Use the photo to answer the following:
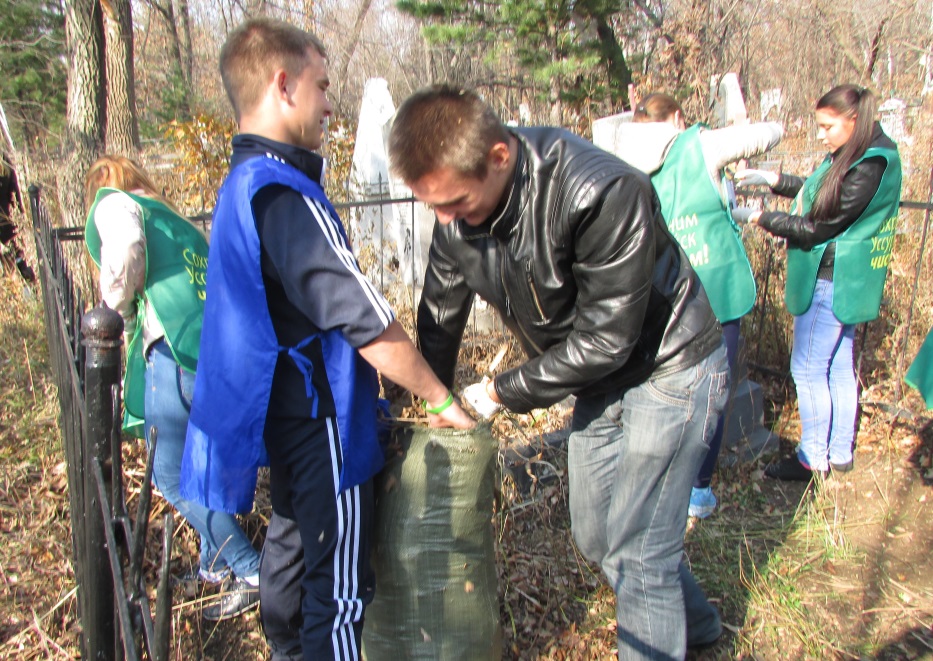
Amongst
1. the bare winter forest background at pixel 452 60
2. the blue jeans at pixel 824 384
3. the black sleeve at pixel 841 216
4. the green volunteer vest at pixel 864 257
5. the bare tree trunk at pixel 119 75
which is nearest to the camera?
the black sleeve at pixel 841 216

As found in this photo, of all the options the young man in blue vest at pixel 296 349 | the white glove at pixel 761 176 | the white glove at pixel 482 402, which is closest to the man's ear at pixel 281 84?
the young man in blue vest at pixel 296 349

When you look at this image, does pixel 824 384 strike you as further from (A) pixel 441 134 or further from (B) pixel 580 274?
(A) pixel 441 134

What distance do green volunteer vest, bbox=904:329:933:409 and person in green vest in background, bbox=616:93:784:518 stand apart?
753mm

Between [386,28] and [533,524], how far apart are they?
1704 cm

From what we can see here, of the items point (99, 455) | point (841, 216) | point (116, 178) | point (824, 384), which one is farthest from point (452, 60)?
point (99, 455)

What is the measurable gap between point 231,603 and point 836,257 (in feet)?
10.1

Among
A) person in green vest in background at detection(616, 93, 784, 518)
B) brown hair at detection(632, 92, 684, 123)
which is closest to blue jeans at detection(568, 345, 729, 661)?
person in green vest in background at detection(616, 93, 784, 518)

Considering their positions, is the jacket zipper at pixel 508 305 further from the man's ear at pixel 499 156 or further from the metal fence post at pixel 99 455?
the metal fence post at pixel 99 455

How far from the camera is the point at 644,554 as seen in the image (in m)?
2.02

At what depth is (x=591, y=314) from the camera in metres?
1.75

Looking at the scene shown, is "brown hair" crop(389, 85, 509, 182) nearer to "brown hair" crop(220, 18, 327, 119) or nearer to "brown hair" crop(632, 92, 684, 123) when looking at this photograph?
"brown hair" crop(220, 18, 327, 119)

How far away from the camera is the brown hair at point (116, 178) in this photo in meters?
2.66

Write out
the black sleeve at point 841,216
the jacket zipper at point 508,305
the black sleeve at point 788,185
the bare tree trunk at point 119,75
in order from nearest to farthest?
the jacket zipper at point 508,305 < the black sleeve at point 841,216 < the black sleeve at point 788,185 < the bare tree trunk at point 119,75

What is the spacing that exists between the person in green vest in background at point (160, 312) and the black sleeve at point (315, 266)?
3.25 feet
